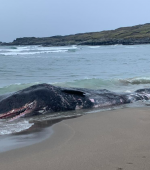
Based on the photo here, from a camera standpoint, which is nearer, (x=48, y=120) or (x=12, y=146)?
(x=12, y=146)

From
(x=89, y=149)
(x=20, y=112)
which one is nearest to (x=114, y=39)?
(x=20, y=112)

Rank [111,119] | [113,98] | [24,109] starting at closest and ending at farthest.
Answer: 1. [111,119]
2. [24,109]
3. [113,98]

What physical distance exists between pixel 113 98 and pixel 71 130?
8.88 ft

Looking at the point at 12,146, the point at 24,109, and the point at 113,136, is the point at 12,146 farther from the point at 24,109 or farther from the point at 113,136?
the point at 24,109

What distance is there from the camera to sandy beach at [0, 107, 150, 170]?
2.69m

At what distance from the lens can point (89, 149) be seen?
3.13 metres

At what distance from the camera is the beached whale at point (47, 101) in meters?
5.30

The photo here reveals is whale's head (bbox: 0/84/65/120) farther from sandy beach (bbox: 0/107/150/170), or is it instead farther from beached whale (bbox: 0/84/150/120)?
sandy beach (bbox: 0/107/150/170)

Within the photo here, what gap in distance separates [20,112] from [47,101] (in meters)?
0.62

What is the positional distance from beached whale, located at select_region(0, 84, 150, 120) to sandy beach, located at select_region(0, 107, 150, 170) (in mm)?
1154

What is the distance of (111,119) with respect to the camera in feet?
15.4

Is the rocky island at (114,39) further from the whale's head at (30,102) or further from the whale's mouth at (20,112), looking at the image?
the whale's mouth at (20,112)

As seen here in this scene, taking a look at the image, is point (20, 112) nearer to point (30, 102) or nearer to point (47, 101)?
point (30, 102)

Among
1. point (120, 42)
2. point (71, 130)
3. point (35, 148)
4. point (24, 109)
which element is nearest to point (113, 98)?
point (24, 109)
